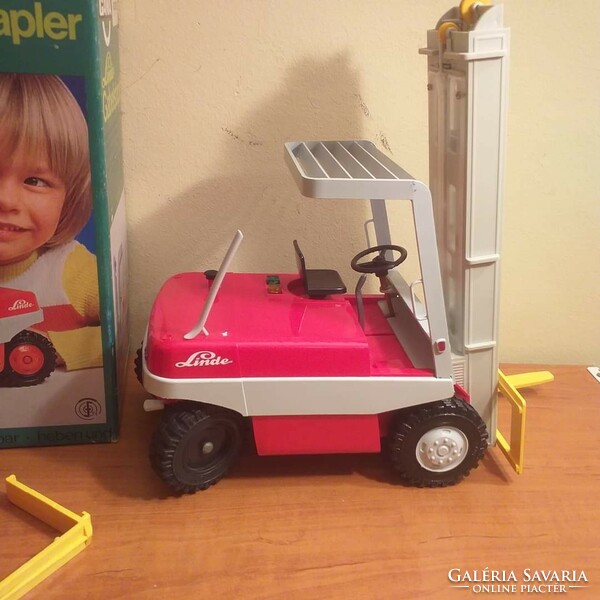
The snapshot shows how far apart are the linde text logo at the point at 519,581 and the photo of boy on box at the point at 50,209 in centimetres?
48

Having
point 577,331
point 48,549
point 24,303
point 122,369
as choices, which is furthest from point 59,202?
point 577,331

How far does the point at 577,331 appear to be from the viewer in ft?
3.89

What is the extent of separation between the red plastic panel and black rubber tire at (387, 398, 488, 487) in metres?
0.03

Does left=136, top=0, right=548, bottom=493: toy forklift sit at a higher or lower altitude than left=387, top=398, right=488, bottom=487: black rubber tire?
higher

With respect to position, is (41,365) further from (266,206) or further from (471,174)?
(471,174)

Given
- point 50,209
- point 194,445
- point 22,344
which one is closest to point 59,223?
point 50,209

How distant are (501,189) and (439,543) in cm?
39

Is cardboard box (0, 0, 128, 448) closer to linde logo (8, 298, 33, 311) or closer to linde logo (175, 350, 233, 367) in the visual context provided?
linde logo (8, 298, 33, 311)

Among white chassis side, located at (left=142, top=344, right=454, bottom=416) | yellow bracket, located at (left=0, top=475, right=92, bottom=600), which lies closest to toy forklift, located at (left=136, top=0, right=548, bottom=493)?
white chassis side, located at (left=142, top=344, right=454, bottom=416)

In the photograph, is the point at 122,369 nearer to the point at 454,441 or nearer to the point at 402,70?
the point at 454,441

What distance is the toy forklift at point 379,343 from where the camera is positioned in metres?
0.80

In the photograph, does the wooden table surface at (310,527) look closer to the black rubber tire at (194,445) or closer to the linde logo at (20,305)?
the black rubber tire at (194,445)

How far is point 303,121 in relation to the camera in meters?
1.05

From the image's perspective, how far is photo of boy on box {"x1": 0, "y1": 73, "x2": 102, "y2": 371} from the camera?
805 millimetres
